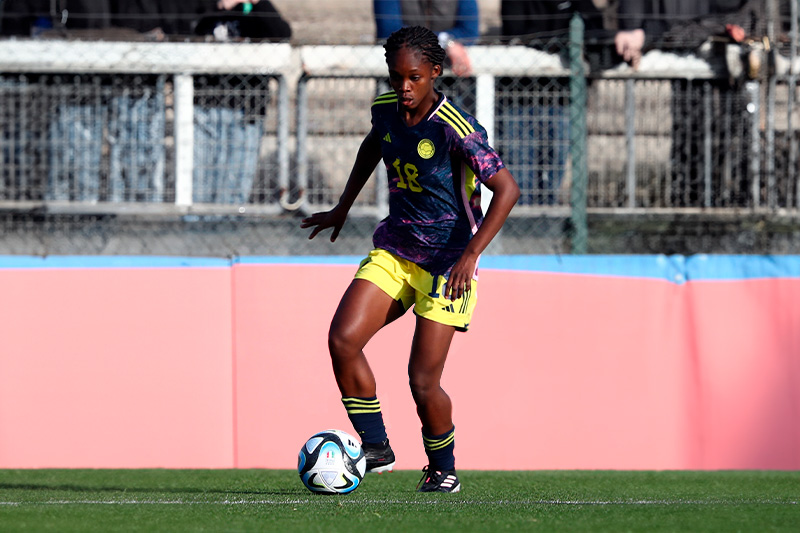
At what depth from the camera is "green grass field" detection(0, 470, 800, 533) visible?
12.4 feet

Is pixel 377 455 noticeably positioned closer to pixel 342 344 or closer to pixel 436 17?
pixel 342 344

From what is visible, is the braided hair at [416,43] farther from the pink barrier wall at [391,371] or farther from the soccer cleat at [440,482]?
the pink barrier wall at [391,371]

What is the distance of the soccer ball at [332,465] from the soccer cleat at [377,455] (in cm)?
11

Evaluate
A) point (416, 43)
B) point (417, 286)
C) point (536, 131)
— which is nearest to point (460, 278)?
point (417, 286)

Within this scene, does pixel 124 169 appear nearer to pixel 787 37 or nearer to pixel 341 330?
pixel 341 330

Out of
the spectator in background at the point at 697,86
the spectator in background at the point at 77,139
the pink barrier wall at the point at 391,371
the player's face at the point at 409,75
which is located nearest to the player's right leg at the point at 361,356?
the player's face at the point at 409,75

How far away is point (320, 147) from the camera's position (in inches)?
293

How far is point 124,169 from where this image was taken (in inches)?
287

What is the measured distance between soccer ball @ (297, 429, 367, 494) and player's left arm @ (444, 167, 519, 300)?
2.58 feet

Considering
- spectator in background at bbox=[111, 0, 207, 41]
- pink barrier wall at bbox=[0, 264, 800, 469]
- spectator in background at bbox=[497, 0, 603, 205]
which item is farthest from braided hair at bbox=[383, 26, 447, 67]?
spectator in background at bbox=[111, 0, 207, 41]

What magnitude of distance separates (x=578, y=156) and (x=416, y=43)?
9.48ft

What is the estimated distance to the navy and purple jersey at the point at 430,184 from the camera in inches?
191

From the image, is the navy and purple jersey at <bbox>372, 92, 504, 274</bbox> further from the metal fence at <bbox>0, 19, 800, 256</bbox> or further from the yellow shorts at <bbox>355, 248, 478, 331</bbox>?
the metal fence at <bbox>0, 19, 800, 256</bbox>

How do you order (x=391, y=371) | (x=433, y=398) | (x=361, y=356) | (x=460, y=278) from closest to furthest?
(x=460, y=278), (x=361, y=356), (x=433, y=398), (x=391, y=371)
